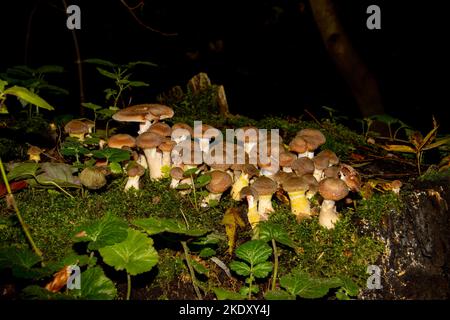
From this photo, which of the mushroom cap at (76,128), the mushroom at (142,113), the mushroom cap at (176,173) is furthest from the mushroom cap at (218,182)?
the mushroom cap at (76,128)

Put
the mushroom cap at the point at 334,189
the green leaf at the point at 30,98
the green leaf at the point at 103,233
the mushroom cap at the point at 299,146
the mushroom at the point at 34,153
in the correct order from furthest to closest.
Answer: the mushroom at the point at 34,153 < the mushroom cap at the point at 299,146 < the mushroom cap at the point at 334,189 < the green leaf at the point at 103,233 < the green leaf at the point at 30,98

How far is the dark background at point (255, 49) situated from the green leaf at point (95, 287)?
29.7 feet

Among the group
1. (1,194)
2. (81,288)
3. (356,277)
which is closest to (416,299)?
(356,277)

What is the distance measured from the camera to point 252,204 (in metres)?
2.72

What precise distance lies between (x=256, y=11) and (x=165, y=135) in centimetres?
1071

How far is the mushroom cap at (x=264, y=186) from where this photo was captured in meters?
2.61

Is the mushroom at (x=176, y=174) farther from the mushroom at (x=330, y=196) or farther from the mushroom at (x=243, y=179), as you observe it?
the mushroom at (x=330, y=196)

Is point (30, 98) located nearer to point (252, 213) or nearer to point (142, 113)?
point (142, 113)

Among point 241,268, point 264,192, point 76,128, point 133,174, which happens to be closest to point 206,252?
point 241,268

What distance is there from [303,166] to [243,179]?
1.63 feet

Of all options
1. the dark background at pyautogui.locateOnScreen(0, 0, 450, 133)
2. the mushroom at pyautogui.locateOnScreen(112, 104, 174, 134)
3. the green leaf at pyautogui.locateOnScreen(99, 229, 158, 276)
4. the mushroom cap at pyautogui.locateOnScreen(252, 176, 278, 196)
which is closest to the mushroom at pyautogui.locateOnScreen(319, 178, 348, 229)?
the mushroom cap at pyautogui.locateOnScreen(252, 176, 278, 196)

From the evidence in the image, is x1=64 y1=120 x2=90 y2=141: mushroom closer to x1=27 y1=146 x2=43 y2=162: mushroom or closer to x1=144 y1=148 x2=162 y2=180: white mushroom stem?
x1=27 y1=146 x2=43 y2=162: mushroom

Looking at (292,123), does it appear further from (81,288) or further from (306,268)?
(81,288)
